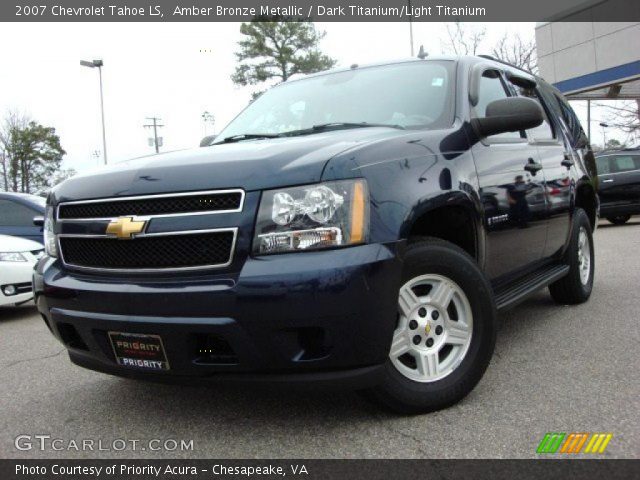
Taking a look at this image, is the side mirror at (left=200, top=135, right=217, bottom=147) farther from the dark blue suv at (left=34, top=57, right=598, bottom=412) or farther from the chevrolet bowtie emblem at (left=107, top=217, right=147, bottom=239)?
the chevrolet bowtie emblem at (left=107, top=217, right=147, bottom=239)

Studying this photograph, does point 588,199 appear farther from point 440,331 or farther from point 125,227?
point 125,227

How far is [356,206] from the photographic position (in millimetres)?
2428

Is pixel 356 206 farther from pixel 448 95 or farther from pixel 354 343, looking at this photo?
pixel 448 95

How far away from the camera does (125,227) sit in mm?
2570

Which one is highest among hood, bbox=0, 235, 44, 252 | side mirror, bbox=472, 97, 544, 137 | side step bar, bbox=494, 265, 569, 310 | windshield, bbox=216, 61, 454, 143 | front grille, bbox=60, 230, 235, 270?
windshield, bbox=216, 61, 454, 143

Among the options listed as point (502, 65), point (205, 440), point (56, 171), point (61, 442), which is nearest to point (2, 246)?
point (61, 442)

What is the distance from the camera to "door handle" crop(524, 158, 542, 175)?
386 centimetres

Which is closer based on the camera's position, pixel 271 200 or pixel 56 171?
pixel 271 200

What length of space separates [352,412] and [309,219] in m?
1.03

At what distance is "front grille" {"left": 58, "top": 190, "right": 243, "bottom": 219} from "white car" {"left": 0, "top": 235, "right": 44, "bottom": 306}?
14.5ft

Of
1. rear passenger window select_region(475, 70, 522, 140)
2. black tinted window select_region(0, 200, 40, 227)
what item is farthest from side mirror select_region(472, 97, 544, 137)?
black tinted window select_region(0, 200, 40, 227)

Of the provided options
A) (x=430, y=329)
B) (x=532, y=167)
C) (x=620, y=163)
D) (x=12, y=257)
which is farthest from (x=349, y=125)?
(x=620, y=163)

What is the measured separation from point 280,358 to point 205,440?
61 centimetres
